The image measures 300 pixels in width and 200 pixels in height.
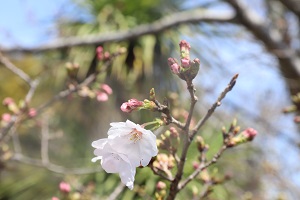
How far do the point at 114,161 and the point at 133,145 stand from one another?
0.16 ft

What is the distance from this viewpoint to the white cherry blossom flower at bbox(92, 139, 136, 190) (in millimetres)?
663

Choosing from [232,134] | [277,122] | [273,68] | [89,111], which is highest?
[232,134]

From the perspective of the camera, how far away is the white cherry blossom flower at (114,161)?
0.66m

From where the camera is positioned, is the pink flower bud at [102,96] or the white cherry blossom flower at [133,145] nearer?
the white cherry blossom flower at [133,145]

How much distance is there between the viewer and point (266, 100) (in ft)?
20.9

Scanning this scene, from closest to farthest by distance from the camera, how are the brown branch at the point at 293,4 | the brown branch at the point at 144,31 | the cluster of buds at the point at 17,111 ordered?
the cluster of buds at the point at 17,111
the brown branch at the point at 293,4
the brown branch at the point at 144,31

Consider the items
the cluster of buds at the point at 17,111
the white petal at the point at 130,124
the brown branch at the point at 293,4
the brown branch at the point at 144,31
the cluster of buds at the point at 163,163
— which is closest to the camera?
the white petal at the point at 130,124

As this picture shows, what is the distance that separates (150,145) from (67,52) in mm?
3074

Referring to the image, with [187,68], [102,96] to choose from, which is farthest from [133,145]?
[102,96]

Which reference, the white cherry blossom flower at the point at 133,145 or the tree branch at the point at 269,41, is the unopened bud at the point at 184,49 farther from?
the tree branch at the point at 269,41

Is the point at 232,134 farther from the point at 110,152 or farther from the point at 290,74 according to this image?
the point at 290,74

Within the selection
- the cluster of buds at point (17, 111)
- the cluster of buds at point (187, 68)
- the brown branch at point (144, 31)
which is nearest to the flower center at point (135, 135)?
the cluster of buds at point (187, 68)

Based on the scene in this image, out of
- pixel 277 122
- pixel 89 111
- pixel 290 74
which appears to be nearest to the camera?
pixel 290 74

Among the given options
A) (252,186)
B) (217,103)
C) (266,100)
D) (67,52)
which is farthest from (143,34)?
(266,100)
